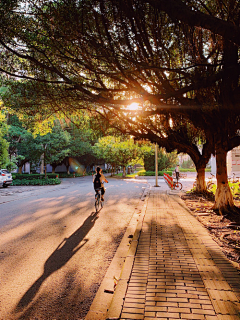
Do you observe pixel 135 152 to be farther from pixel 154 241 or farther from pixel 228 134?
pixel 154 241

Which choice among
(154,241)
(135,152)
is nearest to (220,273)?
(154,241)

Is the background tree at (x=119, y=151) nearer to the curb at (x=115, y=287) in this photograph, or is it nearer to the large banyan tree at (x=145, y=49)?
the large banyan tree at (x=145, y=49)

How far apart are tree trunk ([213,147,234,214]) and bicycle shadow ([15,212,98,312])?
4.95 m

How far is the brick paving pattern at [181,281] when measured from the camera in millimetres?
2957

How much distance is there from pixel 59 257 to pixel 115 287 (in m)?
1.86

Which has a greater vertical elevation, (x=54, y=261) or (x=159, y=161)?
(x=159, y=161)

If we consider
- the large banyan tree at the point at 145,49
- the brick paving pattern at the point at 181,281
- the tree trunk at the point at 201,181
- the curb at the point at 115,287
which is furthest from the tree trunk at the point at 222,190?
the tree trunk at the point at 201,181

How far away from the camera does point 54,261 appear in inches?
193

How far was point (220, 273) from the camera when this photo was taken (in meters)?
3.97

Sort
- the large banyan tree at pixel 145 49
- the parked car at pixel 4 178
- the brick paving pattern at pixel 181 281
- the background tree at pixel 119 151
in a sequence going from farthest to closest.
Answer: the background tree at pixel 119 151
the parked car at pixel 4 178
the large banyan tree at pixel 145 49
the brick paving pattern at pixel 181 281

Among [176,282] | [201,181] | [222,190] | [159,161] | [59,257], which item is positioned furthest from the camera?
[159,161]

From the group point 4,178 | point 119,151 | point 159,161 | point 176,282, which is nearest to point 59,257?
point 176,282

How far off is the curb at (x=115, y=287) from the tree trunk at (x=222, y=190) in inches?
194

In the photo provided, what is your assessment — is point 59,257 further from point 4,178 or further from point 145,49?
point 4,178
